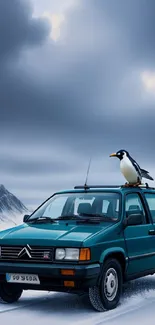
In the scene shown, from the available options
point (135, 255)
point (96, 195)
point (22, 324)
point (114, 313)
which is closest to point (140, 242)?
point (135, 255)

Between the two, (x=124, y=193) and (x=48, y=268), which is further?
(x=124, y=193)

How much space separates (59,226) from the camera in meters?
8.58

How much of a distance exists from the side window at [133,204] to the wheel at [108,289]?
3.66 ft

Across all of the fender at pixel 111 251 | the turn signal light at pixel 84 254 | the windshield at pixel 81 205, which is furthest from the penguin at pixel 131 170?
the turn signal light at pixel 84 254

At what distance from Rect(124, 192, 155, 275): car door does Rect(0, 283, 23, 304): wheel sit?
1798 millimetres

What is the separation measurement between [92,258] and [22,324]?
128cm

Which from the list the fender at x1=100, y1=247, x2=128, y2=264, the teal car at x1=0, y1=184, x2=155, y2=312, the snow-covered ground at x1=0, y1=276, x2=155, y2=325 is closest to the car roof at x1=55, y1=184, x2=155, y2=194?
the teal car at x1=0, y1=184, x2=155, y2=312

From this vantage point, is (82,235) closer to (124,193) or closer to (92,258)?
(92,258)

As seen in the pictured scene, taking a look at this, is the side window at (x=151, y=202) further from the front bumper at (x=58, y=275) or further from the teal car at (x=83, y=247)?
the front bumper at (x=58, y=275)

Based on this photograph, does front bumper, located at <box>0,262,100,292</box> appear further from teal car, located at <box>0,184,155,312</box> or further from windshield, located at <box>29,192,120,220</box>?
windshield, located at <box>29,192,120,220</box>

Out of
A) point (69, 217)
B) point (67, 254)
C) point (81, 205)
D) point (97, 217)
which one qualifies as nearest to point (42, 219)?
point (69, 217)

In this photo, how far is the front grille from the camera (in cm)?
796

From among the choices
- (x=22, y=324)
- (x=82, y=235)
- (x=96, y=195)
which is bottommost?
(x=22, y=324)

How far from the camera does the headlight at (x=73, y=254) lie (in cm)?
775
